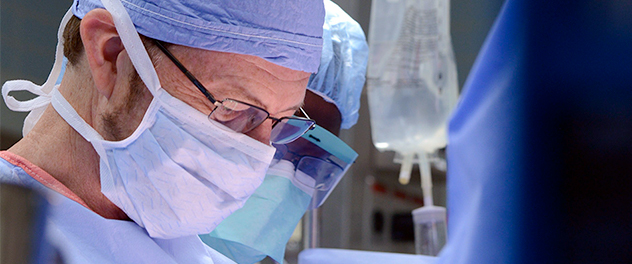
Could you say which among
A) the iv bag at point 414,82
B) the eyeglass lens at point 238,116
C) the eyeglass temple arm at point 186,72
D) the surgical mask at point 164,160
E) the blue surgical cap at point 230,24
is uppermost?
the iv bag at point 414,82

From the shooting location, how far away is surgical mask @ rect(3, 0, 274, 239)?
807 mm

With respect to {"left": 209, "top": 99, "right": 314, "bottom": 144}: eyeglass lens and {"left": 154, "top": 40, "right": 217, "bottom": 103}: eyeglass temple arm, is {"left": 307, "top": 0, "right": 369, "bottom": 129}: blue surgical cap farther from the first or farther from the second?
{"left": 154, "top": 40, "right": 217, "bottom": 103}: eyeglass temple arm

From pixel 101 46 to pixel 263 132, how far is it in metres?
0.33

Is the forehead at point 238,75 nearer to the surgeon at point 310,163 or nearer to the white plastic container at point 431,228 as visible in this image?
the surgeon at point 310,163

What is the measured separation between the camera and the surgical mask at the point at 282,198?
1216 mm

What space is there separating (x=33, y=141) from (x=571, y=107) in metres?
0.87

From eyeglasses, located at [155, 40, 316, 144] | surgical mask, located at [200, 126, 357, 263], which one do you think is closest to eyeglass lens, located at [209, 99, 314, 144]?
eyeglasses, located at [155, 40, 316, 144]

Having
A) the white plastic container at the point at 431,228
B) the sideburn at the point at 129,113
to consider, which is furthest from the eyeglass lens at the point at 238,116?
the white plastic container at the point at 431,228

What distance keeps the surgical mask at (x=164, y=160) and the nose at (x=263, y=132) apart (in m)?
0.03

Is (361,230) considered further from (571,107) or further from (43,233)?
(43,233)

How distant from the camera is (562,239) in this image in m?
0.64

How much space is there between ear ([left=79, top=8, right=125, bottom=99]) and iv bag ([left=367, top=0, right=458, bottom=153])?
1.34 metres

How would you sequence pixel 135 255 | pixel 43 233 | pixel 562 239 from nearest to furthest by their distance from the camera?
pixel 43 233
pixel 562 239
pixel 135 255

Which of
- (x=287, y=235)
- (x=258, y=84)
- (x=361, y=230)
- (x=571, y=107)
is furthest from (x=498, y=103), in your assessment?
(x=361, y=230)
